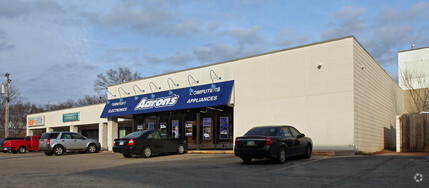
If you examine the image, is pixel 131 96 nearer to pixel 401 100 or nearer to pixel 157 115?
pixel 157 115

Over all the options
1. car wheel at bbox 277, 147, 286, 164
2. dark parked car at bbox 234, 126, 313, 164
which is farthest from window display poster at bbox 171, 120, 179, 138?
car wheel at bbox 277, 147, 286, 164

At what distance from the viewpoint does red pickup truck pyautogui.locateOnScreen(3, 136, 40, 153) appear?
101 ft

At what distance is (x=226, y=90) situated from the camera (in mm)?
22062

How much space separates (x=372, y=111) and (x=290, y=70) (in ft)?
16.4

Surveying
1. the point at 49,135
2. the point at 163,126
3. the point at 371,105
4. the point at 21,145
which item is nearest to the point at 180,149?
the point at 163,126

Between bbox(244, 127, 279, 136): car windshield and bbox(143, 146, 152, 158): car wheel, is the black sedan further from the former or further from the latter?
bbox(244, 127, 279, 136): car windshield

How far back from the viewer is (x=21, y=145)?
3130cm

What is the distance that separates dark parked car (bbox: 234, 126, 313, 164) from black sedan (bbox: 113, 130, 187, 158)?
21.9 ft

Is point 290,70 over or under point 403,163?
over

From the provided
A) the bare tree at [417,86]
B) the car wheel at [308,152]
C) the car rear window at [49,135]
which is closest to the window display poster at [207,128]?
the car wheel at [308,152]

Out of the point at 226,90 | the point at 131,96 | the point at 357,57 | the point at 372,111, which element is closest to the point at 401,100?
the point at 372,111

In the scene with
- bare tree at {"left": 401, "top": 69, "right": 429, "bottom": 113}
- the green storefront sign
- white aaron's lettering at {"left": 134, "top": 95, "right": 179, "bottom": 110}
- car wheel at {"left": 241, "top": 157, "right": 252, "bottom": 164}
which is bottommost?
car wheel at {"left": 241, "top": 157, "right": 252, "bottom": 164}

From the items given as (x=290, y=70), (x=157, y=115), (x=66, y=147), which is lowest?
(x=66, y=147)

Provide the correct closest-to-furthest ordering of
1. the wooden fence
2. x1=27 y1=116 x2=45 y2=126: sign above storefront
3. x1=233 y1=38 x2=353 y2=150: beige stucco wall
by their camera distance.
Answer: x1=233 y1=38 x2=353 y2=150: beige stucco wall → the wooden fence → x1=27 y1=116 x2=45 y2=126: sign above storefront
